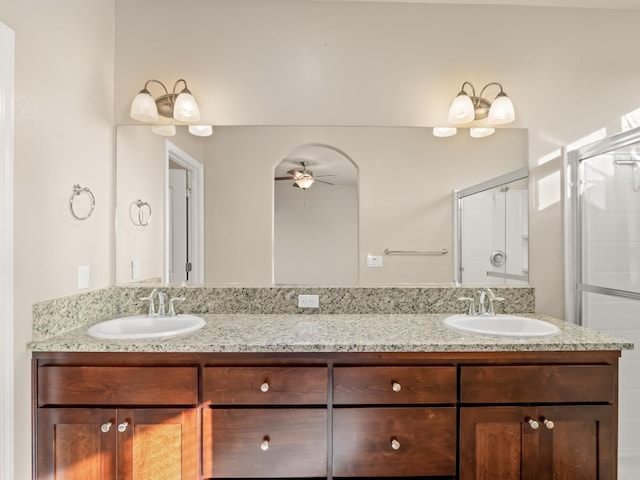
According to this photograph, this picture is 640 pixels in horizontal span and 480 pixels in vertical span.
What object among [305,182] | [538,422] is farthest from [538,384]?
[305,182]

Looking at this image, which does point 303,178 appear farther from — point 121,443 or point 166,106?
point 121,443

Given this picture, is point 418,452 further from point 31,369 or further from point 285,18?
point 285,18

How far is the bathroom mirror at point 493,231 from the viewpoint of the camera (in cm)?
209

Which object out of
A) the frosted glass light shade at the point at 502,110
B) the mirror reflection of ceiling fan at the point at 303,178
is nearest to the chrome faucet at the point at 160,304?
the mirror reflection of ceiling fan at the point at 303,178

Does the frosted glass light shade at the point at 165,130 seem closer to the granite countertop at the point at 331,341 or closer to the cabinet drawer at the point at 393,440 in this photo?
the granite countertop at the point at 331,341

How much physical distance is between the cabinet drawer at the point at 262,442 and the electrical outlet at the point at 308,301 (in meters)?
0.67

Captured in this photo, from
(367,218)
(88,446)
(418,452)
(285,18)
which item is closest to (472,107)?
(367,218)

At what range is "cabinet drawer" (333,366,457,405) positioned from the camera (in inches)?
58.4

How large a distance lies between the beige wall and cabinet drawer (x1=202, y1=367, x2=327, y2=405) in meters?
0.73

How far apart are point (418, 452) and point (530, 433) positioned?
0.44 metres

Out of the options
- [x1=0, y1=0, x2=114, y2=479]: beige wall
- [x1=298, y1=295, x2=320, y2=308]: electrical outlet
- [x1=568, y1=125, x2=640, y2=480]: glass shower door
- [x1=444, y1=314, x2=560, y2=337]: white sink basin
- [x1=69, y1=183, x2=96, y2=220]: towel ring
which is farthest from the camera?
[x1=298, y1=295, x2=320, y2=308]: electrical outlet

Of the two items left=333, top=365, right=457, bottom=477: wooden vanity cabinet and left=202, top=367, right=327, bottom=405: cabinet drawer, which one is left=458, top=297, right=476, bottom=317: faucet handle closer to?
left=333, top=365, right=457, bottom=477: wooden vanity cabinet

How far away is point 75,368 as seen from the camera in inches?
57.9

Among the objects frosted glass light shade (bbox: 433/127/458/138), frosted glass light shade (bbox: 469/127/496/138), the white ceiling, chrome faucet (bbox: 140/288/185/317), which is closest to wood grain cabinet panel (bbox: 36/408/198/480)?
chrome faucet (bbox: 140/288/185/317)
